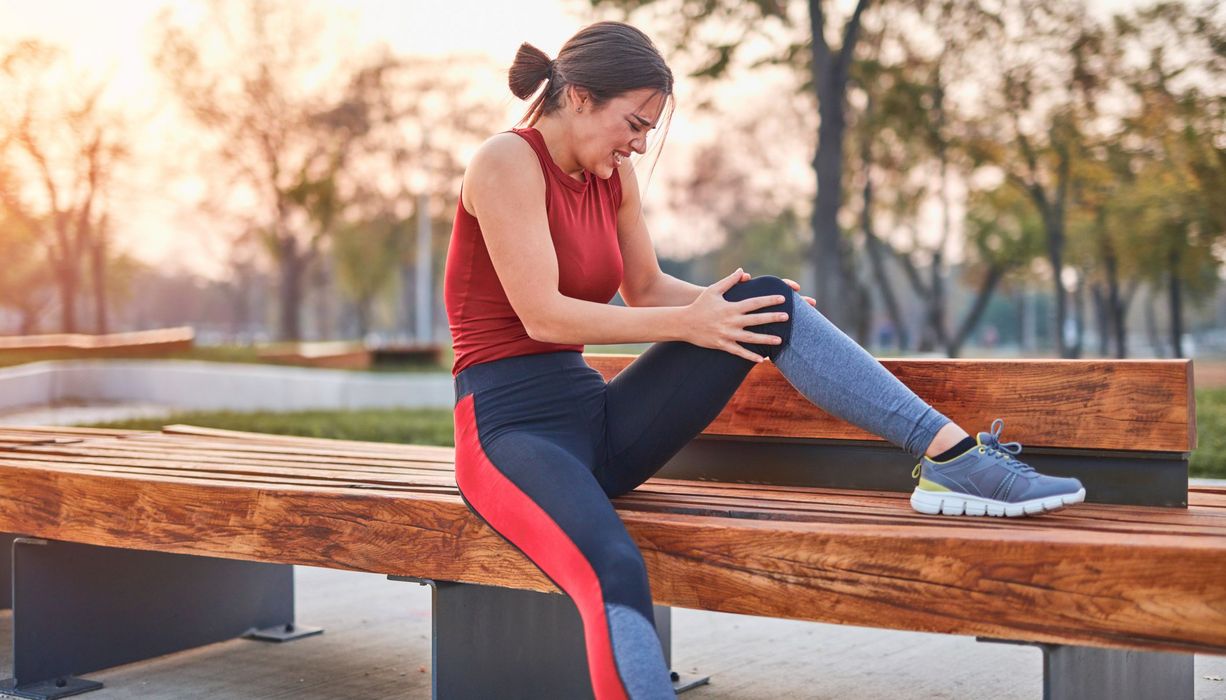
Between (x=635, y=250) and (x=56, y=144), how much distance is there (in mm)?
27233

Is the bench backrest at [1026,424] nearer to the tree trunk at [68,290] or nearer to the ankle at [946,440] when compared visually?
the ankle at [946,440]

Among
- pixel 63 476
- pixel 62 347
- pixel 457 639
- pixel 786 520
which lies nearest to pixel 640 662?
pixel 786 520

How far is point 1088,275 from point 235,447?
101 feet

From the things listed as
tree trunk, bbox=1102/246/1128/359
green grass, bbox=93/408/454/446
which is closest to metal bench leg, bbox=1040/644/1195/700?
green grass, bbox=93/408/454/446

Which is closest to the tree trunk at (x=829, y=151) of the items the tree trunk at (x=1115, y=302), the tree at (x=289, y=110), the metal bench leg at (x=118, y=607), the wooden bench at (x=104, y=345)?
the metal bench leg at (x=118, y=607)

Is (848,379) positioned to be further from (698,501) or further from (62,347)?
(62,347)

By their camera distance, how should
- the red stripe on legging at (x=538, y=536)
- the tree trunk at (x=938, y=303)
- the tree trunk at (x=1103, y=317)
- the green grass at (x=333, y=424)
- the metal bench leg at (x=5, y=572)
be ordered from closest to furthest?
the red stripe on legging at (x=538, y=536), the metal bench leg at (x=5, y=572), the green grass at (x=333, y=424), the tree trunk at (x=938, y=303), the tree trunk at (x=1103, y=317)

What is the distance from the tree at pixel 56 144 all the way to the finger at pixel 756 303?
26712 mm

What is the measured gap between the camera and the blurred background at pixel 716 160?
632 inches

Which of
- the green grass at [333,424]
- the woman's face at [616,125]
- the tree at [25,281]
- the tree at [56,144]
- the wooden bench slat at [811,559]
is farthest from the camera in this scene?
the tree at [25,281]

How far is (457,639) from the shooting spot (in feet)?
9.32

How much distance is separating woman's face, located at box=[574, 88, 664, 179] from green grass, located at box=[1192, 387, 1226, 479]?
5.01m

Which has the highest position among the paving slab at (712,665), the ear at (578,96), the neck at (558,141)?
the ear at (578,96)

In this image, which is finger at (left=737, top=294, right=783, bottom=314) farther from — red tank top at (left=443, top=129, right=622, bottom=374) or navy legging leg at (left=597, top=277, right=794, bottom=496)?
red tank top at (left=443, top=129, right=622, bottom=374)
